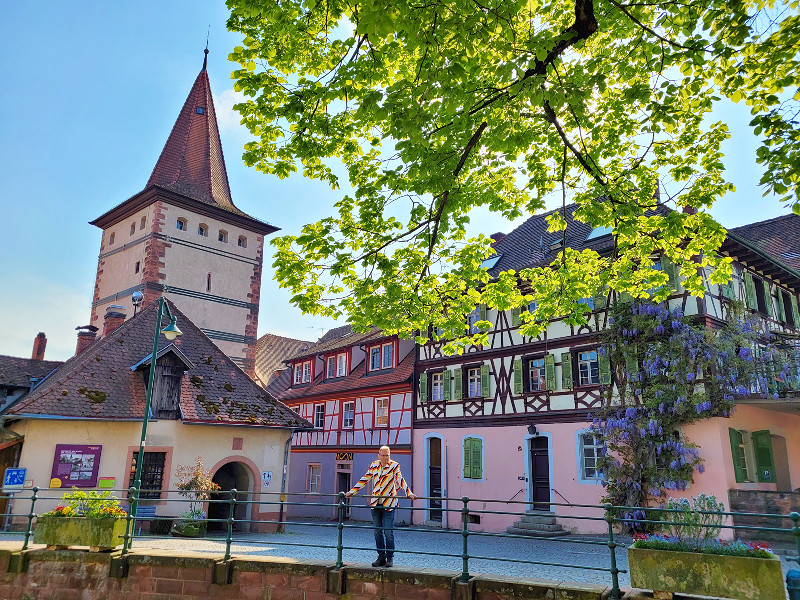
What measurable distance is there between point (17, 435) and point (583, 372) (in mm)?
16413

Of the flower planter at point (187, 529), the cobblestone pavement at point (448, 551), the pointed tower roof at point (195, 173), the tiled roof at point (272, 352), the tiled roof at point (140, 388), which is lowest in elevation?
the cobblestone pavement at point (448, 551)

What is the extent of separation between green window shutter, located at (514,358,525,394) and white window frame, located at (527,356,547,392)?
0.92ft

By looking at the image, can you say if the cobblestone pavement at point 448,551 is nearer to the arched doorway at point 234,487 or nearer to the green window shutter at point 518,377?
the arched doorway at point 234,487

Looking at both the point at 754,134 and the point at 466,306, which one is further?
the point at 466,306

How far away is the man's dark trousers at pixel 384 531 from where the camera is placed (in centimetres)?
812

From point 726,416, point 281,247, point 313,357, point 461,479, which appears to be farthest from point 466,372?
point 281,247

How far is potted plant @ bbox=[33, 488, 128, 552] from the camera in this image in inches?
366

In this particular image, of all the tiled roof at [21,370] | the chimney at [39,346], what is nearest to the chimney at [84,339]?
the tiled roof at [21,370]

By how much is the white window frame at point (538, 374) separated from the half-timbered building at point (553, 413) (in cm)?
5

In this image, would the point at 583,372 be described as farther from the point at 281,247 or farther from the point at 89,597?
the point at 89,597

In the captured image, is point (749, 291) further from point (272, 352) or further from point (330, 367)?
point (272, 352)

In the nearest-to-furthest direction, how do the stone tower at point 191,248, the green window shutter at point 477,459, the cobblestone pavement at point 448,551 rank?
the cobblestone pavement at point 448,551, the green window shutter at point 477,459, the stone tower at point 191,248

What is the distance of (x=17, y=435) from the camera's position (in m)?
15.6

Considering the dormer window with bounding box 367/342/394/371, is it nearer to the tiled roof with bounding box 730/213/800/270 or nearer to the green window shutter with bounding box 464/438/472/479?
the green window shutter with bounding box 464/438/472/479
